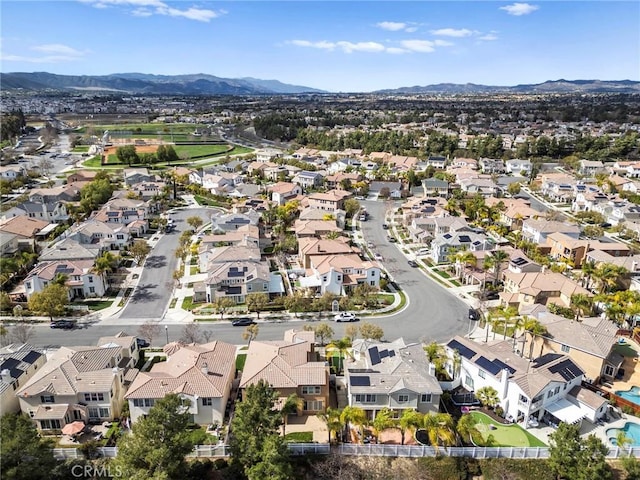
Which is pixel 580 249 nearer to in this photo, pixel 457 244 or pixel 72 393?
pixel 457 244

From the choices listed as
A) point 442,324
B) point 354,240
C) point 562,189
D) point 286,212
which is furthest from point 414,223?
point 562,189

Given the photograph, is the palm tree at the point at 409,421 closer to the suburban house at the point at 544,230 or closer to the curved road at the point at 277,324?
the curved road at the point at 277,324

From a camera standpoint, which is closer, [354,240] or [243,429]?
[243,429]

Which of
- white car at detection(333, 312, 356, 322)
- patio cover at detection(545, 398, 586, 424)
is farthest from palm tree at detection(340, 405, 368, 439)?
white car at detection(333, 312, 356, 322)

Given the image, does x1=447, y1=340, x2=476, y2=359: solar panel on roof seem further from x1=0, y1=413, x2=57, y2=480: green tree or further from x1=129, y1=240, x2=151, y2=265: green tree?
x1=129, y1=240, x2=151, y2=265: green tree

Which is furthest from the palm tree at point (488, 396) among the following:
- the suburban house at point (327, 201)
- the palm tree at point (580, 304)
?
the suburban house at point (327, 201)

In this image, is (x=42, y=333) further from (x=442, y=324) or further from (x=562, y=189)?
(x=562, y=189)
